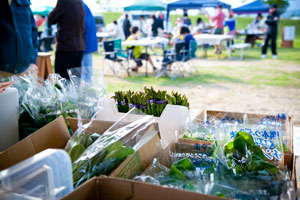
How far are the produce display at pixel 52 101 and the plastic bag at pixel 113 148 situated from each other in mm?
520

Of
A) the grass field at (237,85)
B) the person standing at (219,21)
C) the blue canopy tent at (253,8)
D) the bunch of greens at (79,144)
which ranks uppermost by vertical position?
the blue canopy tent at (253,8)

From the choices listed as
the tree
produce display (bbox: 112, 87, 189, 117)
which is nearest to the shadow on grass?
Answer: produce display (bbox: 112, 87, 189, 117)

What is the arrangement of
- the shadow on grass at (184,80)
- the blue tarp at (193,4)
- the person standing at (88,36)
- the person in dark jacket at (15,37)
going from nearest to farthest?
the person in dark jacket at (15,37), the person standing at (88,36), the shadow on grass at (184,80), the blue tarp at (193,4)

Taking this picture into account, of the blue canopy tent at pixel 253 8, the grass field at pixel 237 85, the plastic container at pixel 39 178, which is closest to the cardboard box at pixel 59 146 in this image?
the plastic container at pixel 39 178

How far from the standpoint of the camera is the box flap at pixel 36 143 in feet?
4.49

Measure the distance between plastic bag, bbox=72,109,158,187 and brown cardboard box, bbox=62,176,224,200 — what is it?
112 mm

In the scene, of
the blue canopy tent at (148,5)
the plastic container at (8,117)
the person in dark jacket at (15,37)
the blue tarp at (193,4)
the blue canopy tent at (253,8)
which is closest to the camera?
the plastic container at (8,117)

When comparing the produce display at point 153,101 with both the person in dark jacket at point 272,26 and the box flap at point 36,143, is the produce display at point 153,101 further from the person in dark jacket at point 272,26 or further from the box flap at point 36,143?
the person in dark jacket at point 272,26

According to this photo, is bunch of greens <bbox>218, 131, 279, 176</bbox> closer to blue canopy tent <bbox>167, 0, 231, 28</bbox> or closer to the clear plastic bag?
the clear plastic bag

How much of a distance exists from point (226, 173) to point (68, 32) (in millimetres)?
2946

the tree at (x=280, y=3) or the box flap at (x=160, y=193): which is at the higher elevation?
the tree at (x=280, y=3)

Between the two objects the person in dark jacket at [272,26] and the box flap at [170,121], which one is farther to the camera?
the person in dark jacket at [272,26]

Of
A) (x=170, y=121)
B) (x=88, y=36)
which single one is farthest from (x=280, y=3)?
(x=170, y=121)

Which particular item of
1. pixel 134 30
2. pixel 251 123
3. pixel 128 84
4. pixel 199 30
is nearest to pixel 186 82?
pixel 128 84
